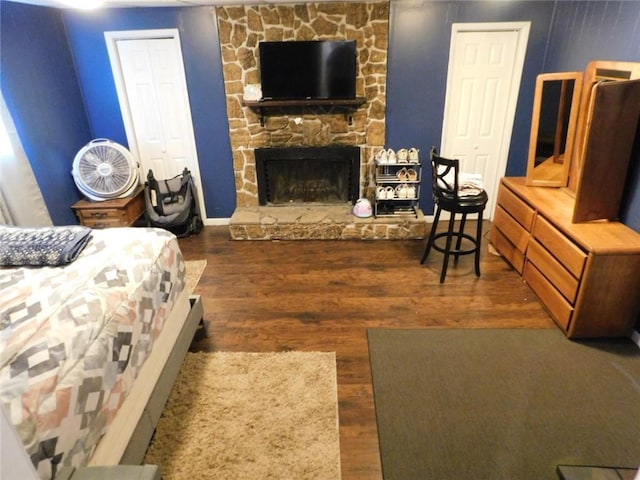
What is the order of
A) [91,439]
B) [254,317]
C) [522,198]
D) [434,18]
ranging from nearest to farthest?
1. [91,439]
2. [254,317]
3. [522,198]
4. [434,18]

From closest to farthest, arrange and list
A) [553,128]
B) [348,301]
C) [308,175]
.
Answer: [348,301], [553,128], [308,175]

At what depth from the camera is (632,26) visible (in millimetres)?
2621

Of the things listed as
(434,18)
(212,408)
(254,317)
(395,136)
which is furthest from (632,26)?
(212,408)

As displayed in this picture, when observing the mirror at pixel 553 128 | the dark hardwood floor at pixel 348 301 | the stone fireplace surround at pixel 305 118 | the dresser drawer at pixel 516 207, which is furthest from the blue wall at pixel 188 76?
the mirror at pixel 553 128

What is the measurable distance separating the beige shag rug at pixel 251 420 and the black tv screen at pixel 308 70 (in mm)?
2622

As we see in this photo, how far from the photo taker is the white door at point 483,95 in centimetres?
385

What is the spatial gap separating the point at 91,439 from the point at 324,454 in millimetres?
1012

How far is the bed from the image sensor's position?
4.32ft

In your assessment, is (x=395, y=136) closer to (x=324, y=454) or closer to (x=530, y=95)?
(x=530, y=95)

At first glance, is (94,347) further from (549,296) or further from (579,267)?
(549,296)

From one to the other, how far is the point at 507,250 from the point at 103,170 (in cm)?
389

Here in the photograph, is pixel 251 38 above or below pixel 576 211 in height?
above

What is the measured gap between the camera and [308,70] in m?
3.88

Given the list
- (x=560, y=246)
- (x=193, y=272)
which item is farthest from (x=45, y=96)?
(x=560, y=246)
